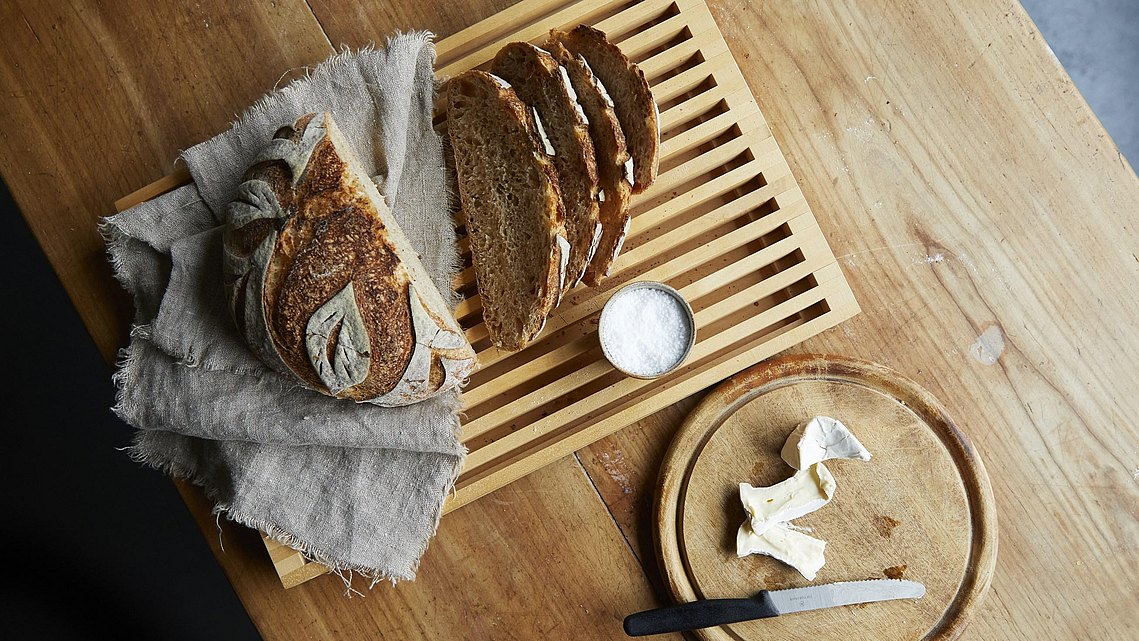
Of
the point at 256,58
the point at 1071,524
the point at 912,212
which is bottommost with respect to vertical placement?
the point at 1071,524

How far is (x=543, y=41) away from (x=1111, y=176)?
124 centimetres

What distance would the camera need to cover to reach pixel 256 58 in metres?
1.66

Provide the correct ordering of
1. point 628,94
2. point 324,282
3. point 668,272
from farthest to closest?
point 668,272 < point 628,94 < point 324,282

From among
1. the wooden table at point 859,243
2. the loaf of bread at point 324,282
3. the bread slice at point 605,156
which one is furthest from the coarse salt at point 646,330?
the loaf of bread at point 324,282

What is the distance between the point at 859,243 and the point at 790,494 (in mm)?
561

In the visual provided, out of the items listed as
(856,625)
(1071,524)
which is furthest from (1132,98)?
(856,625)

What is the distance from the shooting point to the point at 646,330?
1505 millimetres

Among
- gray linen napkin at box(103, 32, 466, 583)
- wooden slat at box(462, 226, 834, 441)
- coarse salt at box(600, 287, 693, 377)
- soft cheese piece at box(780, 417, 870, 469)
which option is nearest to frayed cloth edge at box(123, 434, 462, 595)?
gray linen napkin at box(103, 32, 466, 583)

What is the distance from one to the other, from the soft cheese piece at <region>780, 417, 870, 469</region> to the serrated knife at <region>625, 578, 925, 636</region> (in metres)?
0.25

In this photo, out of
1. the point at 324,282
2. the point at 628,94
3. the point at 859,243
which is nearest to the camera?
the point at 324,282

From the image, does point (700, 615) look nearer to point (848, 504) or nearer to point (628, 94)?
point (848, 504)

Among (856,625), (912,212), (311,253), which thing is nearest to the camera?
(311,253)

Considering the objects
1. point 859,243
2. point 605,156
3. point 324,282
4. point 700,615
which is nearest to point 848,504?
point 700,615

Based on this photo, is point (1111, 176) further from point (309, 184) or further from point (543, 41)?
point (309, 184)
